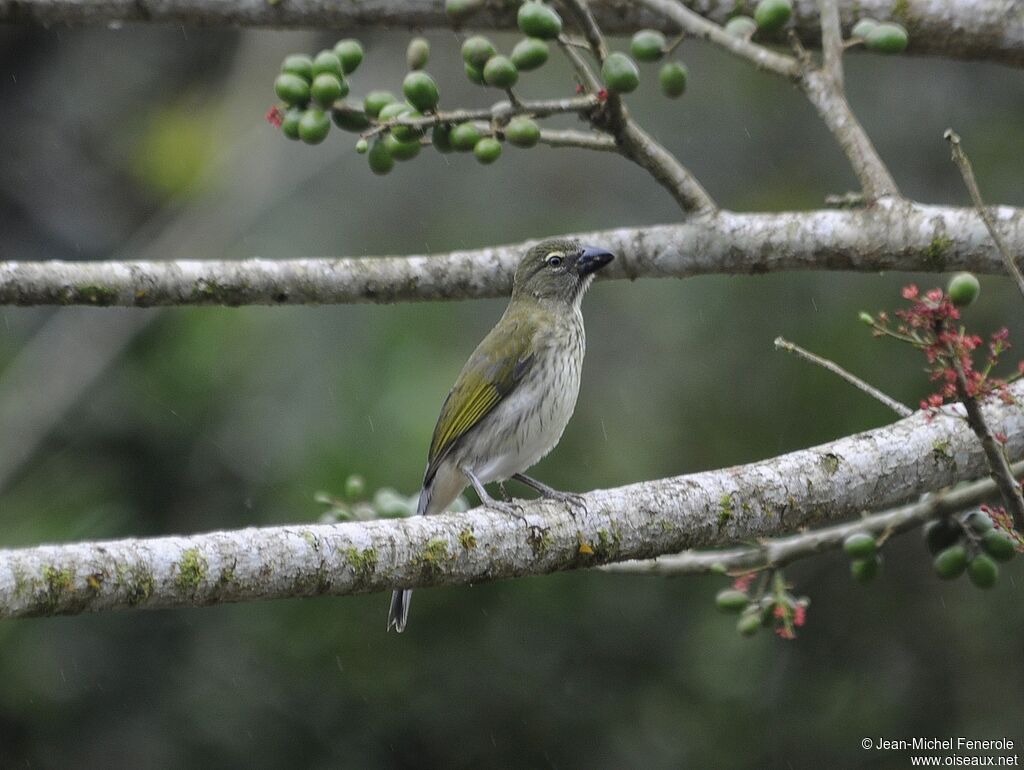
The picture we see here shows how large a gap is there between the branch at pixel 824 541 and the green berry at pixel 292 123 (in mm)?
1601

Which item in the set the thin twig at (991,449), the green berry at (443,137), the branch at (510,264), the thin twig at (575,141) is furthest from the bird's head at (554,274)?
the thin twig at (991,449)

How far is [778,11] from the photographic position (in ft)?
13.2

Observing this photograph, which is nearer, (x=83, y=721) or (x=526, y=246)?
(x=526, y=246)

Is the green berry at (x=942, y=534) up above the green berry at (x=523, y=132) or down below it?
below

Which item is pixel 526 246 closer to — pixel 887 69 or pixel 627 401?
pixel 627 401

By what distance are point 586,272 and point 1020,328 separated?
94.5 inches

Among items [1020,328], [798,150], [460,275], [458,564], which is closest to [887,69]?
[798,150]

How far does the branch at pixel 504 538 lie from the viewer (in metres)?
2.38

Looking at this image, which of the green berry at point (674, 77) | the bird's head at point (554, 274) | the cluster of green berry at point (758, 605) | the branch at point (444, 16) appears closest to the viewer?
the cluster of green berry at point (758, 605)

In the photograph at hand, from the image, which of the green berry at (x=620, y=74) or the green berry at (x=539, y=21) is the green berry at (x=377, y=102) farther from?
the green berry at (x=620, y=74)

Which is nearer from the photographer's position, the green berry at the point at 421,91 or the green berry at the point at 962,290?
the green berry at the point at 962,290

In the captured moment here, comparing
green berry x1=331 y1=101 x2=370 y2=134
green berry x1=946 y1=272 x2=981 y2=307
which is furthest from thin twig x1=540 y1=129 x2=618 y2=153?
green berry x1=946 y1=272 x2=981 y2=307

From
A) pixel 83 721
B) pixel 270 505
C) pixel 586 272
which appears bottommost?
pixel 83 721

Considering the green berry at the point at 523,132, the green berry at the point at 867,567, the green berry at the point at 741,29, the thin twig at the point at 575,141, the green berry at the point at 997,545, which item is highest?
the green berry at the point at 741,29
